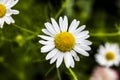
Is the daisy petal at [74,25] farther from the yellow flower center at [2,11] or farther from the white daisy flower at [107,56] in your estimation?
the white daisy flower at [107,56]

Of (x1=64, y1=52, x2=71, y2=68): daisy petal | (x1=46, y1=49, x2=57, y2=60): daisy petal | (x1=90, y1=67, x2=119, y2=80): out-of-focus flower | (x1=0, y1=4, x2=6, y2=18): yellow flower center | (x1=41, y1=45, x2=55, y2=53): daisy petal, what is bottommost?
(x1=90, y1=67, x2=119, y2=80): out-of-focus flower

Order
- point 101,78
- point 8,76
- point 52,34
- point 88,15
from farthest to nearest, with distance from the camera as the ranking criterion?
point 88,15 → point 101,78 → point 8,76 → point 52,34

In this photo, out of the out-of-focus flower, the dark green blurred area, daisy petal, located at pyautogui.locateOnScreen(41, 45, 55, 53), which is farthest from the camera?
the out-of-focus flower

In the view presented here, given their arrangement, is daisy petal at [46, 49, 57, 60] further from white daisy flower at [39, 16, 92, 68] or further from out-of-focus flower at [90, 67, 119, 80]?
out-of-focus flower at [90, 67, 119, 80]

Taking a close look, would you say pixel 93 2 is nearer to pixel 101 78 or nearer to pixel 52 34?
pixel 101 78

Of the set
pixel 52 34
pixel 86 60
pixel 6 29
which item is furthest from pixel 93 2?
pixel 52 34

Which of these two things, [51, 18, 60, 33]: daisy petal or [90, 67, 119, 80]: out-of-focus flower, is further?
[90, 67, 119, 80]: out-of-focus flower

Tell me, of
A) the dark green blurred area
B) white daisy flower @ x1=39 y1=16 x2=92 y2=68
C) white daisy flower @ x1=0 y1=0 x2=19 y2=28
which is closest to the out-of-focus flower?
the dark green blurred area

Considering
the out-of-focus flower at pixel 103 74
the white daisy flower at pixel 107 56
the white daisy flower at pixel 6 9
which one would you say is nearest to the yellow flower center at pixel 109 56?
the white daisy flower at pixel 107 56
